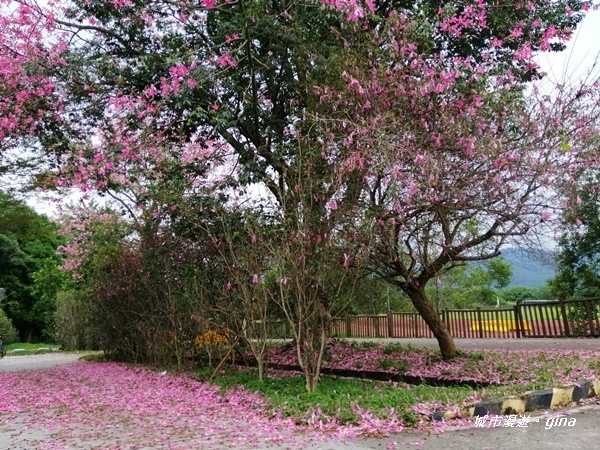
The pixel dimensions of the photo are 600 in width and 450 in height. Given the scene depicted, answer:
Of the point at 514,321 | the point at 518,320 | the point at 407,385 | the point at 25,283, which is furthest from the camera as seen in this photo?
the point at 25,283

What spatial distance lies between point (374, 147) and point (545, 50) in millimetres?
4017

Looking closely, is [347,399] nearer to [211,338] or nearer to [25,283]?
[211,338]

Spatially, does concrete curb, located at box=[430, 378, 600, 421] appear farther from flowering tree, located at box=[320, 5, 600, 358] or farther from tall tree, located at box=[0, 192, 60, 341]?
tall tree, located at box=[0, 192, 60, 341]

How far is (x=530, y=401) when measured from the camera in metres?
4.77

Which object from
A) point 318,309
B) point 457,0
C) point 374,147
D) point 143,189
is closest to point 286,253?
point 318,309

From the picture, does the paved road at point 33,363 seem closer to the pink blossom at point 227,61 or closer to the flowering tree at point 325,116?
the flowering tree at point 325,116

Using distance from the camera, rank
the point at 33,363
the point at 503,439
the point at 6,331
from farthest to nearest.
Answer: the point at 6,331
the point at 33,363
the point at 503,439

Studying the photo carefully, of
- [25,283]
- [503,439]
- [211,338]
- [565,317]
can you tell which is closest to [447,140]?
[503,439]

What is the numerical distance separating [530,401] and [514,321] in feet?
26.3

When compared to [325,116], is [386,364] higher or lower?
lower

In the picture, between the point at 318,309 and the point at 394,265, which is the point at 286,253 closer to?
the point at 318,309

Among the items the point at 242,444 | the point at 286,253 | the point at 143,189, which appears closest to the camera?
the point at 242,444

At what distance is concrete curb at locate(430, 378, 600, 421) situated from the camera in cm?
457

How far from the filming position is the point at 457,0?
313 inches
